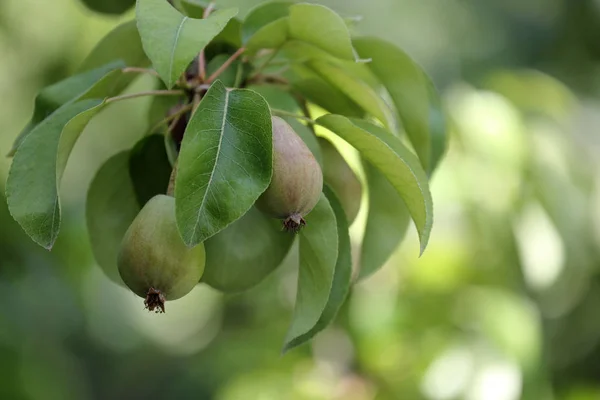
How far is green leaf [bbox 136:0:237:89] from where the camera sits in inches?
25.0

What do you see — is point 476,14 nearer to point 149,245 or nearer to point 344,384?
point 344,384

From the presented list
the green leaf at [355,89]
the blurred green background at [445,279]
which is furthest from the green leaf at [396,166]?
the blurred green background at [445,279]

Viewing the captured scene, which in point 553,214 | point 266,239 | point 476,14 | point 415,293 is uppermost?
point 266,239

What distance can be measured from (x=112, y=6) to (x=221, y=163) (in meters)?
0.63

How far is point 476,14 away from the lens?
4.20m

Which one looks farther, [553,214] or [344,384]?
[344,384]

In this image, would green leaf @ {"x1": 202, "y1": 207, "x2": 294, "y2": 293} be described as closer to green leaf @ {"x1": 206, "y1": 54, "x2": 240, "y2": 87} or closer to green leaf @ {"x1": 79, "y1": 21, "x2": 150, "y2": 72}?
green leaf @ {"x1": 206, "y1": 54, "x2": 240, "y2": 87}

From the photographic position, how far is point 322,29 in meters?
0.78

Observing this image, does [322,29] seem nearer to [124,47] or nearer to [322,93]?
[322,93]

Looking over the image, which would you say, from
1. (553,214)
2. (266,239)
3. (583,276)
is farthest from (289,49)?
(583,276)

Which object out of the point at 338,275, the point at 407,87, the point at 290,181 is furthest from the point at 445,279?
the point at 290,181

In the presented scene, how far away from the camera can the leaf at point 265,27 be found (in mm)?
815

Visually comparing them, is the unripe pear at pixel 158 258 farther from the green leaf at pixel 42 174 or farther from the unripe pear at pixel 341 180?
the unripe pear at pixel 341 180

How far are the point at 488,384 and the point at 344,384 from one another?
0.35m
